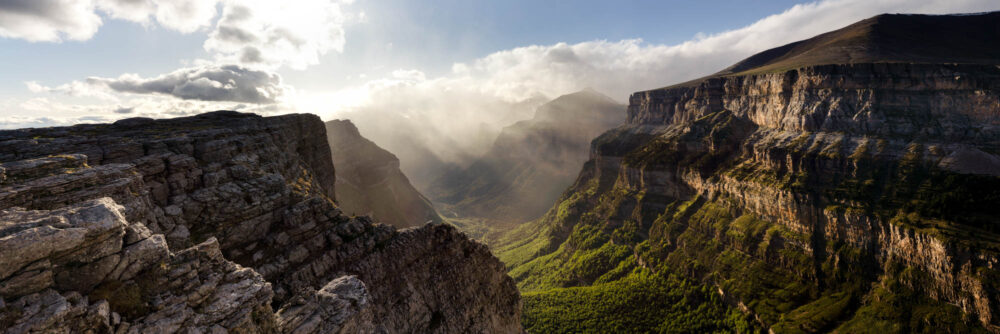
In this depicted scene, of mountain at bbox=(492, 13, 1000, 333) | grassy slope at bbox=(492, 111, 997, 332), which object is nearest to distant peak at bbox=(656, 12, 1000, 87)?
mountain at bbox=(492, 13, 1000, 333)

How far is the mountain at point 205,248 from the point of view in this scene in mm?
11797

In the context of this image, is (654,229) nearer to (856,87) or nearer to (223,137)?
(856,87)

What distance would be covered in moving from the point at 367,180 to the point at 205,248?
357 ft

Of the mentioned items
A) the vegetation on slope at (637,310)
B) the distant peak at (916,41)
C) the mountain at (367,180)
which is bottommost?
the vegetation on slope at (637,310)

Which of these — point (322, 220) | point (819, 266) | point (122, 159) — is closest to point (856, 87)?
point (819, 266)

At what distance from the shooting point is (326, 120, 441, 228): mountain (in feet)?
336

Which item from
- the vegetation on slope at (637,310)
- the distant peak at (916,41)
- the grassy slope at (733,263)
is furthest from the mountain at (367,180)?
the distant peak at (916,41)

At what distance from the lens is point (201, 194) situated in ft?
82.4

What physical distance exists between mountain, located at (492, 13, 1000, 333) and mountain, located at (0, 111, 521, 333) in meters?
47.0

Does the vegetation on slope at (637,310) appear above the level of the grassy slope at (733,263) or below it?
below

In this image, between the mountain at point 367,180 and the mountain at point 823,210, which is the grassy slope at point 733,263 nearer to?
the mountain at point 823,210

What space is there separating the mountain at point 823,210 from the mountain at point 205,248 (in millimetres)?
46954

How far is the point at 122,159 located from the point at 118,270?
1771cm

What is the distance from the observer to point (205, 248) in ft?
51.6
